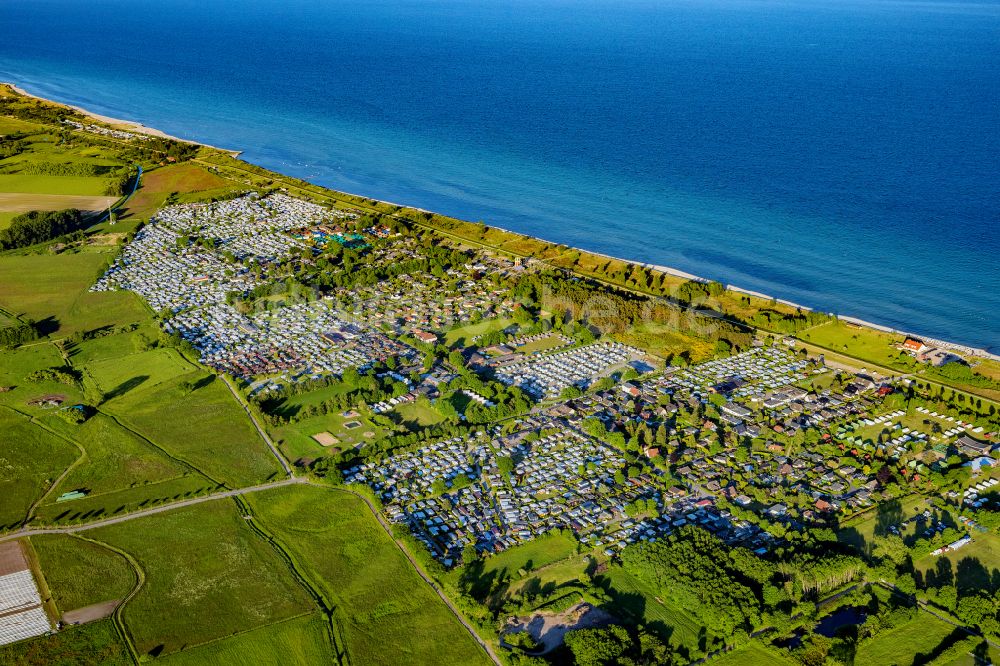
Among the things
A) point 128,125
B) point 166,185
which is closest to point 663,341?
point 166,185

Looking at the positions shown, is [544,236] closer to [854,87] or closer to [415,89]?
[415,89]

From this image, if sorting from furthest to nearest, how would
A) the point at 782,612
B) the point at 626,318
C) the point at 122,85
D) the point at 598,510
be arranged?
the point at 122,85 < the point at 626,318 < the point at 598,510 < the point at 782,612

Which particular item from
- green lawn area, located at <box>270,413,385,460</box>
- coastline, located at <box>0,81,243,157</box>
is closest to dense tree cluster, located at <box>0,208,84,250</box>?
coastline, located at <box>0,81,243,157</box>

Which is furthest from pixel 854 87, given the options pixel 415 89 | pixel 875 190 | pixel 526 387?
pixel 526 387

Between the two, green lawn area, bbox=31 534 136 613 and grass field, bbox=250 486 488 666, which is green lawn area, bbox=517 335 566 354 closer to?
grass field, bbox=250 486 488 666

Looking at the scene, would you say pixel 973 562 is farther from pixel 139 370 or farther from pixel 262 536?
pixel 139 370

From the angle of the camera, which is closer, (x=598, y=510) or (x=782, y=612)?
(x=782, y=612)
